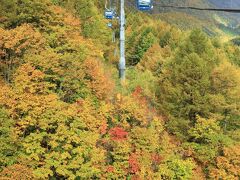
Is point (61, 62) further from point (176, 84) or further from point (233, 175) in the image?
point (233, 175)

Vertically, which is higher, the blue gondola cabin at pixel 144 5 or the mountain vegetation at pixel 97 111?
the blue gondola cabin at pixel 144 5

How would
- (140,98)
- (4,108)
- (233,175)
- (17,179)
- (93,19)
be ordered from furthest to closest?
1. (93,19)
2. (140,98)
3. (233,175)
4. (4,108)
5. (17,179)

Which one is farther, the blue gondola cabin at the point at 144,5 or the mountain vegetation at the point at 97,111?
the mountain vegetation at the point at 97,111

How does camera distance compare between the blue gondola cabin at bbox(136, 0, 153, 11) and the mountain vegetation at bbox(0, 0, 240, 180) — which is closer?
the blue gondola cabin at bbox(136, 0, 153, 11)

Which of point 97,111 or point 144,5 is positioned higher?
point 144,5

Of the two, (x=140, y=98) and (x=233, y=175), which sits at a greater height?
(x=140, y=98)

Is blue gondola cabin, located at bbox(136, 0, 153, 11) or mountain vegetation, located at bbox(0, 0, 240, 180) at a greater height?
blue gondola cabin, located at bbox(136, 0, 153, 11)

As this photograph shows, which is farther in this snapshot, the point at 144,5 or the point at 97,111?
the point at 97,111

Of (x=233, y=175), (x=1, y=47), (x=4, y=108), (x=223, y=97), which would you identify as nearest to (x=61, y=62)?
(x=1, y=47)
